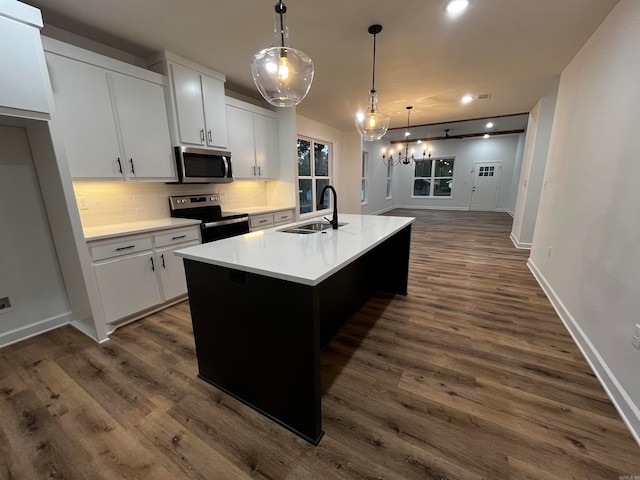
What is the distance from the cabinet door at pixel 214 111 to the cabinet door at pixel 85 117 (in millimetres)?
954

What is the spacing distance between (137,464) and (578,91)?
4.63 m

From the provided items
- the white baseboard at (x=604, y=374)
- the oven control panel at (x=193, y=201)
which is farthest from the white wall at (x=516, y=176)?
the oven control panel at (x=193, y=201)

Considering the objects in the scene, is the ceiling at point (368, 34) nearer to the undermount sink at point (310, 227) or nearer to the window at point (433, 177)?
the undermount sink at point (310, 227)

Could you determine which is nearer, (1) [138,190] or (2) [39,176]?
(2) [39,176]

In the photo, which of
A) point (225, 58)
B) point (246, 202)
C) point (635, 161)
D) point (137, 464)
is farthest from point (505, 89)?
point (137, 464)

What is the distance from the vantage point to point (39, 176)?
2240 millimetres

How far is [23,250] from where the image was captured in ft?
7.41

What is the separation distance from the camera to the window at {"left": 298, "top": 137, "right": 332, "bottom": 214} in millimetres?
5301

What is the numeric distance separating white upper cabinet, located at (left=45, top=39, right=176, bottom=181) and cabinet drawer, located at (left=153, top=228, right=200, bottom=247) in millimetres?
611

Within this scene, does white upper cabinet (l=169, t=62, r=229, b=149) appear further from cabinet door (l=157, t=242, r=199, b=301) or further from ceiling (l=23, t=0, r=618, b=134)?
cabinet door (l=157, t=242, r=199, b=301)

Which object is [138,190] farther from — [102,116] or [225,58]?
[225,58]

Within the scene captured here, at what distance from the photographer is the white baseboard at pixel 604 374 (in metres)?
1.37

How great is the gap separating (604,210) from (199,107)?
3.84 m

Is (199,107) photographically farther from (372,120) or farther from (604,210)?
(604,210)
